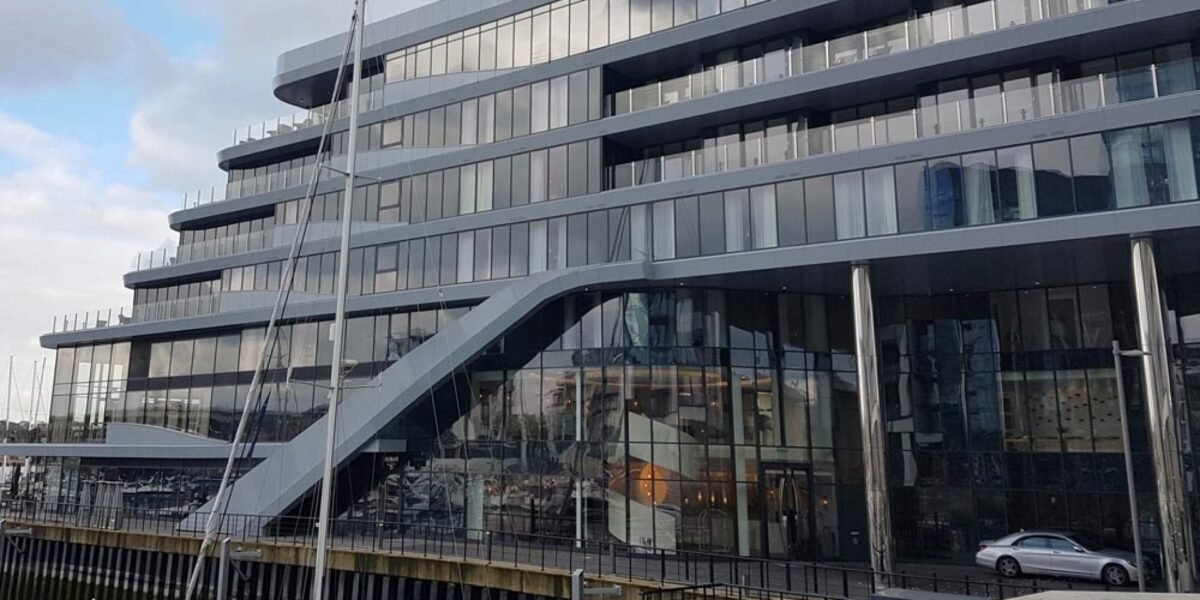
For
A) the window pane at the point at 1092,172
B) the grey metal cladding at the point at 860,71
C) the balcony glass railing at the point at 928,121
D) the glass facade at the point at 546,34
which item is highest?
the glass facade at the point at 546,34

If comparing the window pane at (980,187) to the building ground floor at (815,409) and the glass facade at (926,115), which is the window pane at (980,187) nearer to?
the glass facade at (926,115)

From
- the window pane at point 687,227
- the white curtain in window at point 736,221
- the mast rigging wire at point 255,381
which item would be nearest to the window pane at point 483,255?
the window pane at point 687,227

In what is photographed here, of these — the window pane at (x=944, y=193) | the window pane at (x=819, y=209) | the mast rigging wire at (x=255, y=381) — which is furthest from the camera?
the window pane at (x=819, y=209)

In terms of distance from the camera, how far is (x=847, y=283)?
29.7m

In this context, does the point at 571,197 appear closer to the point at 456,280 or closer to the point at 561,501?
the point at 456,280

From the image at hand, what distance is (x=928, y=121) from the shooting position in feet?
88.7

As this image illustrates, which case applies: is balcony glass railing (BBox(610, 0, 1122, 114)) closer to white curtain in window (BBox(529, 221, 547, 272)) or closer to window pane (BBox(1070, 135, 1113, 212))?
window pane (BBox(1070, 135, 1113, 212))

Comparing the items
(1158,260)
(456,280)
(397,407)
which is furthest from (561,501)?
(1158,260)

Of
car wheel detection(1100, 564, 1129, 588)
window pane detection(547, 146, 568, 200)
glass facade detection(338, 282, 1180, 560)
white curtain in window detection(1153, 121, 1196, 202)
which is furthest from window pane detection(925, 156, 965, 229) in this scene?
window pane detection(547, 146, 568, 200)

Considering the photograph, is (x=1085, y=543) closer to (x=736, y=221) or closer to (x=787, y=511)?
(x=787, y=511)

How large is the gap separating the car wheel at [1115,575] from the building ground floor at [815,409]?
3.00 meters

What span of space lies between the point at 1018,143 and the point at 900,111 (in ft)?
14.8

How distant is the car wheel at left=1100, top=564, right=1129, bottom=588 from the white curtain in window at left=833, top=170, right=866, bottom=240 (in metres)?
11.0

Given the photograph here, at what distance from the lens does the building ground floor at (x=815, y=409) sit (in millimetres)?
28016
